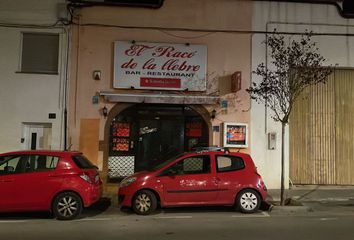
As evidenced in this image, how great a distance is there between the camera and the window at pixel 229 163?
1122 cm

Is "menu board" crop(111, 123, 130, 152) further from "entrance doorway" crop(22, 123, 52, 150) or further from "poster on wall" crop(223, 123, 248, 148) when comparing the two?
"poster on wall" crop(223, 123, 248, 148)

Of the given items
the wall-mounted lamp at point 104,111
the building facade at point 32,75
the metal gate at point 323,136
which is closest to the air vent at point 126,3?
the building facade at point 32,75

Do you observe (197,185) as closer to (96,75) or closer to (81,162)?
(81,162)

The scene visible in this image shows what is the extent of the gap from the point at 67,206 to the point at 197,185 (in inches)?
126

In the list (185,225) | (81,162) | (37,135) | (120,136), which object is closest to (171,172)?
(185,225)

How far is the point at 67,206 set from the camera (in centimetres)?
1016

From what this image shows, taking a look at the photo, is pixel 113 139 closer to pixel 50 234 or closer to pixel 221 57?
pixel 221 57

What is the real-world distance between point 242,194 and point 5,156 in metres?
5.90

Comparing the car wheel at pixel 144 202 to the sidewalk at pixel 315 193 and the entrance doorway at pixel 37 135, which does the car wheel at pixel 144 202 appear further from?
the entrance doorway at pixel 37 135

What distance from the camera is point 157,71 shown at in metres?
15.3

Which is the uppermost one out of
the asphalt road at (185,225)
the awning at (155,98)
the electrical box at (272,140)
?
the awning at (155,98)

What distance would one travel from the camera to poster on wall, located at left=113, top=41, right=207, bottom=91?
1514 cm

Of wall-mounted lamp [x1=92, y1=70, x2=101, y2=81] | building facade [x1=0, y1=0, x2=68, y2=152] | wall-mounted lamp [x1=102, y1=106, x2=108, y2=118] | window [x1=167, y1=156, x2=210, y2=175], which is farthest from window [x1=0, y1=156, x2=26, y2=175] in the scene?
wall-mounted lamp [x1=92, y1=70, x2=101, y2=81]

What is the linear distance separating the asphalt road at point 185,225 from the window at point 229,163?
3.75ft
